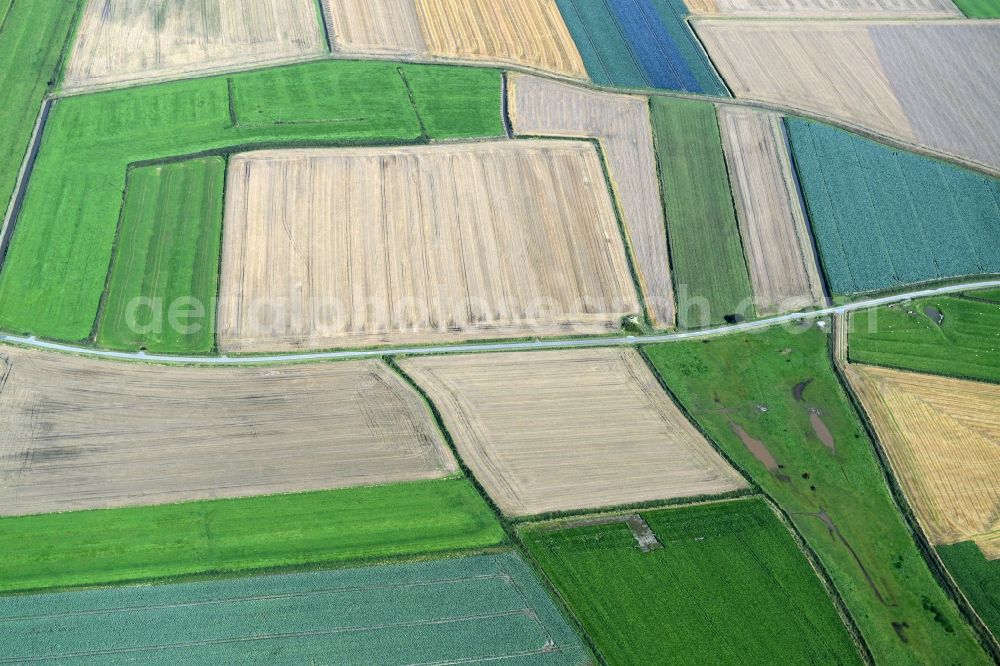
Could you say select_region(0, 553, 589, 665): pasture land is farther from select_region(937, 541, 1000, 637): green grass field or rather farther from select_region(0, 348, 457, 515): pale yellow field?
select_region(937, 541, 1000, 637): green grass field

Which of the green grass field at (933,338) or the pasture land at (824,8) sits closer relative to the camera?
the green grass field at (933,338)

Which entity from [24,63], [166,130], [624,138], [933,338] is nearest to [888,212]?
[933,338]

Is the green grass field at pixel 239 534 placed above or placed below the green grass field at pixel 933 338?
below

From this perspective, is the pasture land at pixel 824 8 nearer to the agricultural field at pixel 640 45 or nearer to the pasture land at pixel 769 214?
the agricultural field at pixel 640 45

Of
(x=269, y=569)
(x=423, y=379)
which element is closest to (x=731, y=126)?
(x=423, y=379)

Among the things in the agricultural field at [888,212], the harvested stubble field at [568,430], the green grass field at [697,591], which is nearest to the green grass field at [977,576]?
the green grass field at [697,591]

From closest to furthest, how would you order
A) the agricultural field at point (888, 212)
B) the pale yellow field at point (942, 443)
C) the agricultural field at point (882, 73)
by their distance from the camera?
1. the pale yellow field at point (942, 443)
2. the agricultural field at point (888, 212)
3. the agricultural field at point (882, 73)

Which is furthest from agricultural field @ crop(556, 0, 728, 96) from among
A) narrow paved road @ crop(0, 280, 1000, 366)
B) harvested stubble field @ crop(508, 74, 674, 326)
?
narrow paved road @ crop(0, 280, 1000, 366)

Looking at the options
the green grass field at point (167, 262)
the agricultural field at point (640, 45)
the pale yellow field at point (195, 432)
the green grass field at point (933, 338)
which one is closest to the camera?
the pale yellow field at point (195, 432)
